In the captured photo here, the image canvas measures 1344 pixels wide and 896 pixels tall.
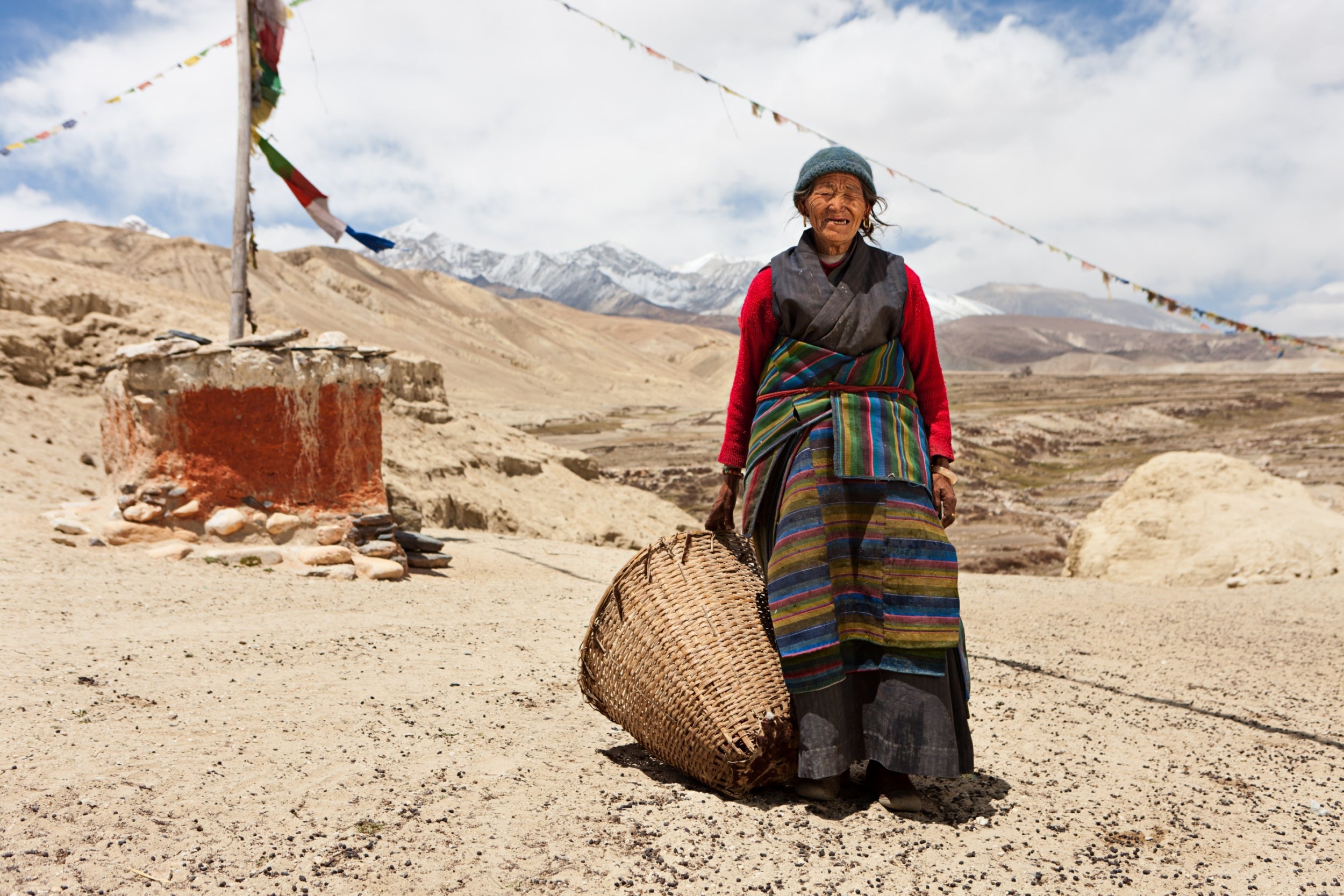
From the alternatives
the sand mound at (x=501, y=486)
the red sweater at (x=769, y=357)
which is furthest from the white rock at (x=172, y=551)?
the red sweater at (x=769, y=357)

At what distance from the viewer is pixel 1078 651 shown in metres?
4.83

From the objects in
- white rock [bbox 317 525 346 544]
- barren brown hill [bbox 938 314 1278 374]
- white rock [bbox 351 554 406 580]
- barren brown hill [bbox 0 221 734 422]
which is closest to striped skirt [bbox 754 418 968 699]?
white rock [bbox 351 554 406 580]

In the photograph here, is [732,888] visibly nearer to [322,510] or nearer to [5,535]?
[322,510]

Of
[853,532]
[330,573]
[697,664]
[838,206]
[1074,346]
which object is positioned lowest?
[330,573]

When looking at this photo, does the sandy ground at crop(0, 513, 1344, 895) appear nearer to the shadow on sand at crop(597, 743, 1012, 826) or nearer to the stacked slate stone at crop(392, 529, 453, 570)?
the shadow on sand at crop(597, 743, 1012, 826)

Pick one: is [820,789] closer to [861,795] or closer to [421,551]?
[861,795]

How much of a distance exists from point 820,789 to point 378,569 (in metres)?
4.02

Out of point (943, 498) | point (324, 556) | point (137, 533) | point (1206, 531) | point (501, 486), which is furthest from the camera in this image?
point (501, 486)

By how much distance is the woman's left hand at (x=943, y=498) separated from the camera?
252cm

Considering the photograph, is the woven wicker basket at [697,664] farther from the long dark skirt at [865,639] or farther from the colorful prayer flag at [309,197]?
the colorful prayer flag at [309,197]

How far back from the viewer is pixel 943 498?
8.27 feet

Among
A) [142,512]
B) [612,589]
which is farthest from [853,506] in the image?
[142,512]

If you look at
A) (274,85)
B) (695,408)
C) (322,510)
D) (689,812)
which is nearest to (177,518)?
(322,510)

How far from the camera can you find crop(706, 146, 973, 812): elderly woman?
237cm
